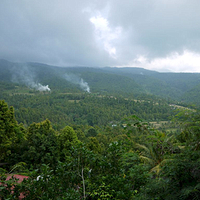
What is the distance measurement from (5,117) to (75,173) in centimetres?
1158

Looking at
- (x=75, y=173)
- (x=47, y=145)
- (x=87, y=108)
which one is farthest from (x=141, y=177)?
(x=87, y=108)

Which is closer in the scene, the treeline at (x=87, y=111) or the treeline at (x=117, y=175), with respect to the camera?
the treeline at (x=117, y=175)

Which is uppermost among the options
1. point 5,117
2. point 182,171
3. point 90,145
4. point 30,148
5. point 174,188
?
point 182,171

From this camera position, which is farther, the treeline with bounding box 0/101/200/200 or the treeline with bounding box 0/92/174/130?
the treeline with bounding box 0/92/174/130

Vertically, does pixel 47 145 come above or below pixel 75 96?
above

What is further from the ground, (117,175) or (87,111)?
(117,175)

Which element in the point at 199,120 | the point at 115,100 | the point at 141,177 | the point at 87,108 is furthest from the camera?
the point at 115,100

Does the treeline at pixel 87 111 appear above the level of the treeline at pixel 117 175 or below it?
below

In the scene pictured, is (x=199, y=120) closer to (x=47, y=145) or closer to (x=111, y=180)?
(x=111, y=180)

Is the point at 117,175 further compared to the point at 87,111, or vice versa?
the point at 87,111

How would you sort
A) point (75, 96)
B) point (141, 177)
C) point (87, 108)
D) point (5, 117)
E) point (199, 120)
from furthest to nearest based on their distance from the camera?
point (75, 96)
point (87, 108)
point (5, 117)
point (141, 177)
point (199, 120)

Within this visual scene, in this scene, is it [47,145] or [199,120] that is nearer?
[199,120]

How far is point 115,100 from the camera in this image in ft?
339

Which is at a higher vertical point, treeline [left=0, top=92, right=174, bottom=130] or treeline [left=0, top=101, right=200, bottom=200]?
treeline [left=0, top=101, right=200, bottom=200]
